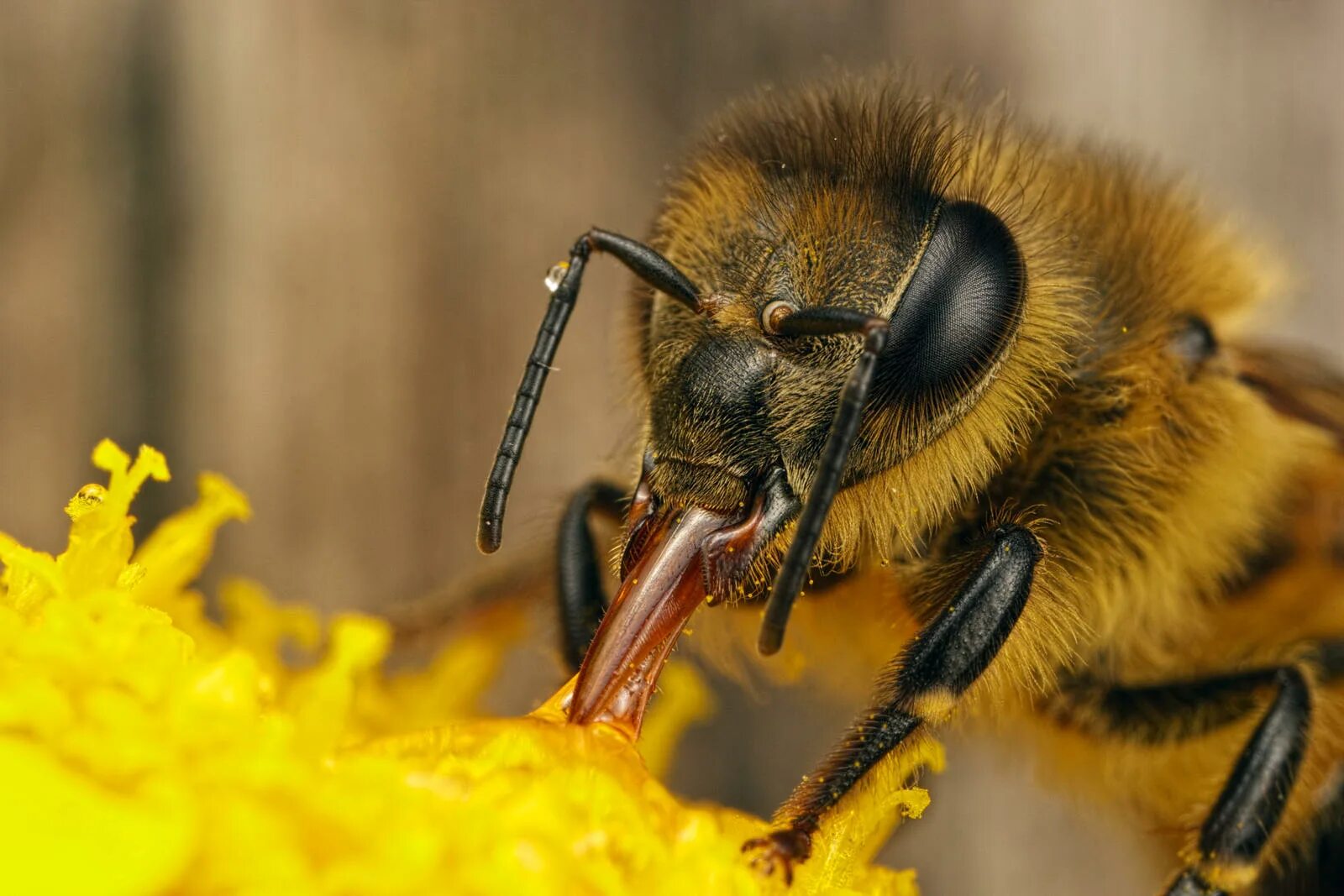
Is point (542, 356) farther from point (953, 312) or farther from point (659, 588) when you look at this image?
point (953, 312)

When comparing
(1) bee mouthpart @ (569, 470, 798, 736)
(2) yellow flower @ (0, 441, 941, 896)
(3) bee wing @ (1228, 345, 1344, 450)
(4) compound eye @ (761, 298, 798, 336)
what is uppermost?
(4) compound eye @ (761, 298, 798, 336)

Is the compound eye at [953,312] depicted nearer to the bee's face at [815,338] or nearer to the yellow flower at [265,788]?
the bee's face at [815,338]

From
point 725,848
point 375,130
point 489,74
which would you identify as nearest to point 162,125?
point 375,130

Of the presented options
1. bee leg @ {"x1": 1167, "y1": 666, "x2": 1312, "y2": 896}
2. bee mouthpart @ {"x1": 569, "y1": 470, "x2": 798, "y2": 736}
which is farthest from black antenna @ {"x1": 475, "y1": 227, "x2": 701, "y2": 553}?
bee leg @ {"x1": 1167, "y1": 666, "x2": 1312, "y2": 896}

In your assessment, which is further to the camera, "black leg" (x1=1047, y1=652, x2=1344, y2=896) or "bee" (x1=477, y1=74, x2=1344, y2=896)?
"black leg" (x1=1047, y1=652, x2=1344, y2=896)

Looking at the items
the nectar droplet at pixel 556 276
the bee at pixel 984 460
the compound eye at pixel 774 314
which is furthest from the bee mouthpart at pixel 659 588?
the nectar droplet at pixel 556 276

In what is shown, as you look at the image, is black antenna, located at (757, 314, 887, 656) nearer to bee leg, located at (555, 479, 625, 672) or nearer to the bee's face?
the bee's face
